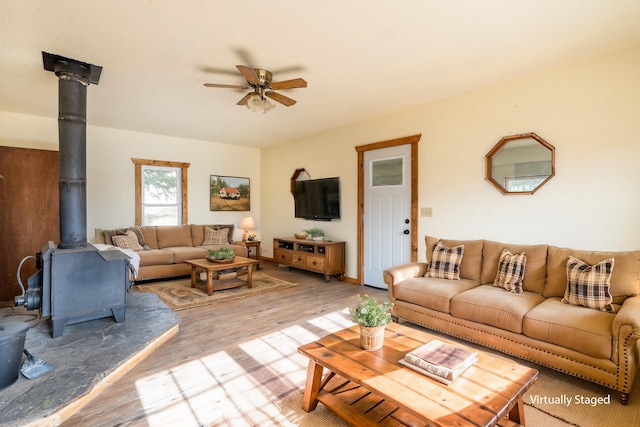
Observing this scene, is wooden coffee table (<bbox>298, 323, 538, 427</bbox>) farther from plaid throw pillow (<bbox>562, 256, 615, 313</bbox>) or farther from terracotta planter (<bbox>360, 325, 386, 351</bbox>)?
plaid throw pillow (<bbox>562, 256, 615, 313</bbox>)

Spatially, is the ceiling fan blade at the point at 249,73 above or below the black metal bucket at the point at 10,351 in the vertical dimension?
above

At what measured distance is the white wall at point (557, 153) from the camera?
9.24 ft

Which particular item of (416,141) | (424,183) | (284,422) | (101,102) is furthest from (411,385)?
(101,102)

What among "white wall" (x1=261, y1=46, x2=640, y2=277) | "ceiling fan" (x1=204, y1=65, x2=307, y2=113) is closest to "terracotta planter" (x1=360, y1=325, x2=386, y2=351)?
"ceiling fan" (x1=204, y1=65, x2=307, y2=113)

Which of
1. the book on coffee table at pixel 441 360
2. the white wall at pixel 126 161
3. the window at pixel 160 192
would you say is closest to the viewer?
the book on coffee table at pixel 441 360

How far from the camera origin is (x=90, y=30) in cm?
245

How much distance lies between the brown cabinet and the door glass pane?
48.9 inches

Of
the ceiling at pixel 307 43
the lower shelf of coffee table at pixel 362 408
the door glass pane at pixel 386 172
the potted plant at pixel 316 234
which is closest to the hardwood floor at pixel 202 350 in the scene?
the lower shelf of coffee table at pixel 362 408

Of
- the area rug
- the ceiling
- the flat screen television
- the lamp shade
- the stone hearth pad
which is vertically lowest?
the area rug

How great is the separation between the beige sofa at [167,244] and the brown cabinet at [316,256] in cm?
96

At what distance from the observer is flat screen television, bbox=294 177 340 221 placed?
5.51 m

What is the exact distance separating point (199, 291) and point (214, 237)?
1.88 meters

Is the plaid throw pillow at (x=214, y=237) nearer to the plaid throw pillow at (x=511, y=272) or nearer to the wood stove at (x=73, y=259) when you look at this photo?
Result: the wood stove at (x=73, y=259)

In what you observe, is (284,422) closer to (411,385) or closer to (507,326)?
(411,385)
